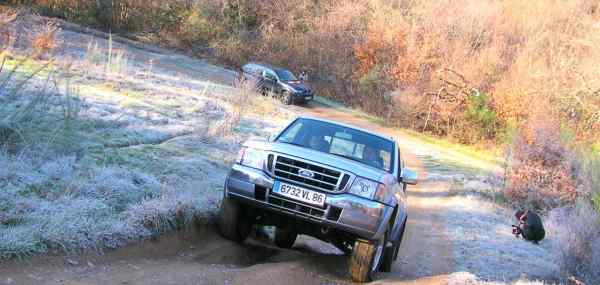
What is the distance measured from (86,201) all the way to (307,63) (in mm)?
39483

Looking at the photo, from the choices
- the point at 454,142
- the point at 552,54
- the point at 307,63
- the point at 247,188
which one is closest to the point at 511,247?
the point at 247,188

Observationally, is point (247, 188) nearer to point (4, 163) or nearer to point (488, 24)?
point (4, 163)

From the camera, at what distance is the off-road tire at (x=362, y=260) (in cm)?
756

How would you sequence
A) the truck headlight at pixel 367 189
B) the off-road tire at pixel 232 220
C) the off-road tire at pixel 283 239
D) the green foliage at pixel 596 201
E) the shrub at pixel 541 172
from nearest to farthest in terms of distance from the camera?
the truck headlight at pixel 367 189
the off-road tire at pixel 232 220
the off-road tire at pixel 283 239
the green foliage at pixel 596 201
the shrub at pixel 541 172

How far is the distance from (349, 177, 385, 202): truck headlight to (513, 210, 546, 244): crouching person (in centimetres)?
707

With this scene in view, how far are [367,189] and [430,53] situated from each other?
3509 centimetres

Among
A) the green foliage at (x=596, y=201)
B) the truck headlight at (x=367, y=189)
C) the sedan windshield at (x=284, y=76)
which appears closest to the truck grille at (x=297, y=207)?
the truck headlight at (x=367, y=189)

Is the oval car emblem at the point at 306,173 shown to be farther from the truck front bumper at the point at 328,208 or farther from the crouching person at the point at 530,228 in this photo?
the crouching person at the point at 530,228

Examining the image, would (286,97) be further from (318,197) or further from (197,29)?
(318,197)

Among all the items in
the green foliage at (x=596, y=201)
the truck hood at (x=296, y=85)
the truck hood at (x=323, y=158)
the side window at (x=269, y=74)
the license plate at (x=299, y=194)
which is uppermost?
the truck hood at (x=323, y=158)

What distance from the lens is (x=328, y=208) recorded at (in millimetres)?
7320

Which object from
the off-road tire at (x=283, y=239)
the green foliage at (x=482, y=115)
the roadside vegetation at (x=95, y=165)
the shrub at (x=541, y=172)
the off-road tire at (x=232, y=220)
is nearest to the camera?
the roadside vegetation at (x=95, y=165)

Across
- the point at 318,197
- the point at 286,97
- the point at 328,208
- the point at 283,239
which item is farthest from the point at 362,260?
the point at 286,97

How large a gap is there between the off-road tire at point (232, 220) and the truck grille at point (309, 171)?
75cm
